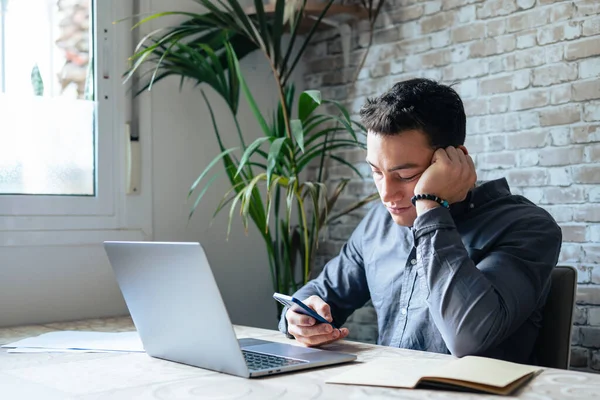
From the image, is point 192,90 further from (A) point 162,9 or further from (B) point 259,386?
(B) point 259,386

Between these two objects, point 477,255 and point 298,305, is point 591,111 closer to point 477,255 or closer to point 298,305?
point 477,255

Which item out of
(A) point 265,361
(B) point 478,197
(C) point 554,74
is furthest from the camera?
(C) point 554,74

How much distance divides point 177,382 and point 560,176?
1689mm

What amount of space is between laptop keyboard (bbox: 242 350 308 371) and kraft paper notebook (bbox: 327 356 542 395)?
14 centimetres

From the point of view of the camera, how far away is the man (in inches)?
63.3

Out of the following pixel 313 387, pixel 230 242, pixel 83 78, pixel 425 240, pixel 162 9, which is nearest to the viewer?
pixel 313 387

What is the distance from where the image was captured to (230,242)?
312 centimetres

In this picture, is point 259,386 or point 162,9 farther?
point 162,9

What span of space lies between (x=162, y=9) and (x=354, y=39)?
0.88 meters

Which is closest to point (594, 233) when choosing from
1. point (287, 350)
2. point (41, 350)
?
point (287, 350)

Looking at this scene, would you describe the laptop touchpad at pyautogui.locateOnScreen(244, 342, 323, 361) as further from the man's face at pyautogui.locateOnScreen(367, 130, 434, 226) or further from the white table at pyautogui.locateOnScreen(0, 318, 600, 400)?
the man's face at pyautogui.locateOnScreen(367, 130, 434, 226)

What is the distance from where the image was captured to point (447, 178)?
179cm

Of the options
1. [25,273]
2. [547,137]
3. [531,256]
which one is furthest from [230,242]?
[531,256]

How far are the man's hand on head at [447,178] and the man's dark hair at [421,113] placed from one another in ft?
0.18
